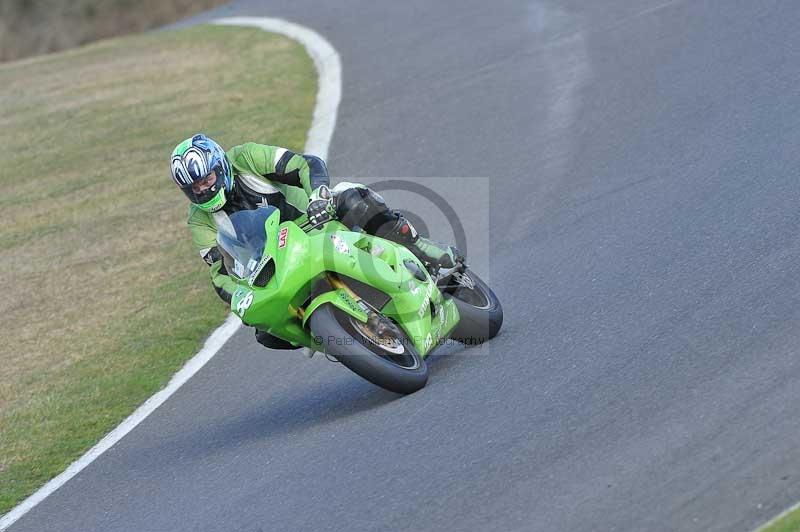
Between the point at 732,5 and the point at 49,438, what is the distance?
9.68 meters

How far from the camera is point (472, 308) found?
7633mm

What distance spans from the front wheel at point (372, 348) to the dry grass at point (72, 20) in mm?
23538

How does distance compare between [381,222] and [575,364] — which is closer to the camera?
[575,364]

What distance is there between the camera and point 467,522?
16.9 feet

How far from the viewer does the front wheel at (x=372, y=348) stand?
21.3 feet

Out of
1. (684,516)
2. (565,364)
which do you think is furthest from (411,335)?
(684,516)

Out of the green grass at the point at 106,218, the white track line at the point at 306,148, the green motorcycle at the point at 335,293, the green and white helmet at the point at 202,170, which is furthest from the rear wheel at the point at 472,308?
the green grass at the point at 106,218

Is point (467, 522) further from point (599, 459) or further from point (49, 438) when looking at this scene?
point (49, 438)

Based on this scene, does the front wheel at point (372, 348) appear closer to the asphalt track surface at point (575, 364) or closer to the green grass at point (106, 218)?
the asphalt track surface at point (575, 364)

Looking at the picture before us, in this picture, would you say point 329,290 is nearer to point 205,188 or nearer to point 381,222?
point 381,222

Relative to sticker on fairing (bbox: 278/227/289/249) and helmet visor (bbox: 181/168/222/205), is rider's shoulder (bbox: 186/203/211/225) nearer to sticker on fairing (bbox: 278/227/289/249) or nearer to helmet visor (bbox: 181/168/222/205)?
helmet visor (bbox: 181/168/222/205)

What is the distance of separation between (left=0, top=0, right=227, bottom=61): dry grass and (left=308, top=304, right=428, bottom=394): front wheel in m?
23.5

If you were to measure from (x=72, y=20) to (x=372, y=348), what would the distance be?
26785mm

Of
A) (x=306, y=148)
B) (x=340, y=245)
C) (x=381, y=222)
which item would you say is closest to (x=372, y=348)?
(x=340, y=245)
